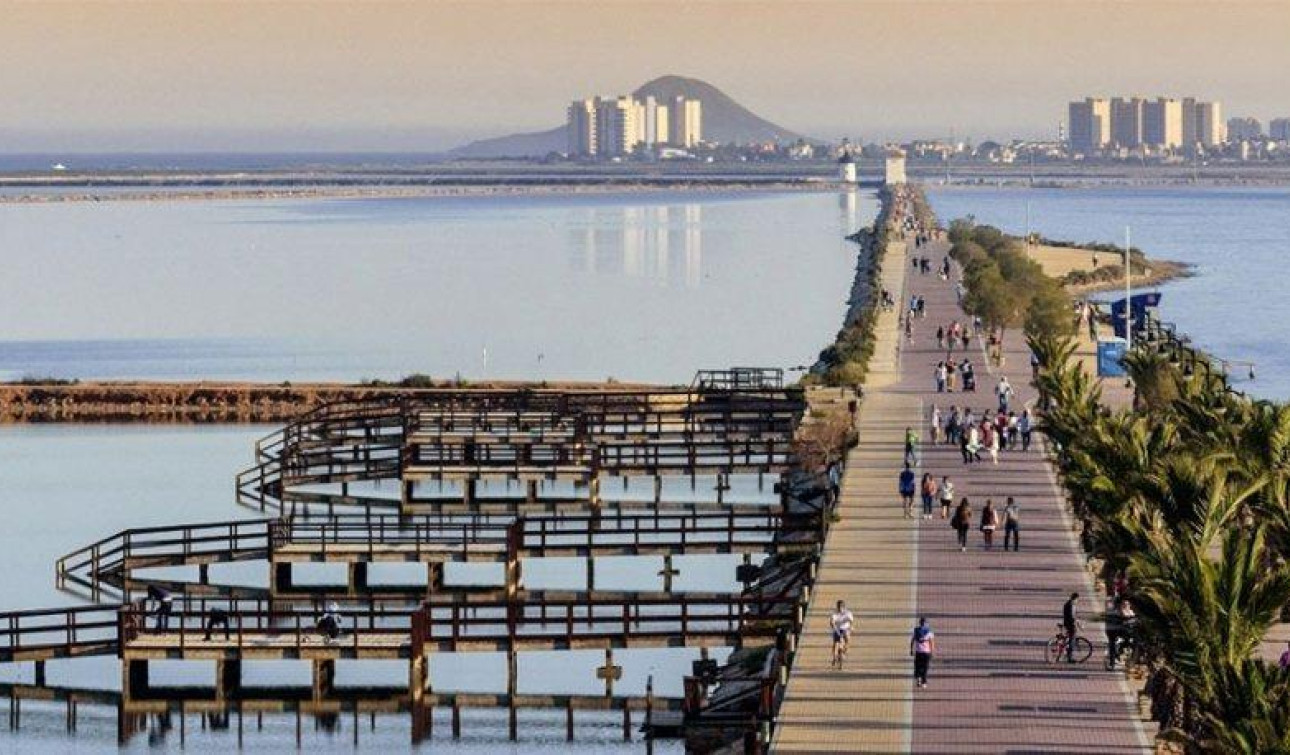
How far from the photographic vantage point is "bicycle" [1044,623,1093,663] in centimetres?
3209

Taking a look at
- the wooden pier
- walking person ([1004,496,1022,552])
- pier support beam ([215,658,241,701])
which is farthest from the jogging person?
the wooden pier

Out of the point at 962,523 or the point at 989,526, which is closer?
the point at 962,523

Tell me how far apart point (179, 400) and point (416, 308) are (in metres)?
51.8

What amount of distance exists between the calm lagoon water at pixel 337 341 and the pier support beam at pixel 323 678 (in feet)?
2.06

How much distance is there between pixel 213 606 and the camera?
42469 millimetres

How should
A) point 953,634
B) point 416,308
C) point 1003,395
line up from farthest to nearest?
point 416,308 → point 1003,395 → point 953,634

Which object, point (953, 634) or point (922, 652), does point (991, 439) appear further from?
point (922, 652)

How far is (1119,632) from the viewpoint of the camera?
31969 mm

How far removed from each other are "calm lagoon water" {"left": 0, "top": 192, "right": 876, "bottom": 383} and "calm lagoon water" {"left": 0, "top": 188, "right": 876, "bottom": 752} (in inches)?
7.9

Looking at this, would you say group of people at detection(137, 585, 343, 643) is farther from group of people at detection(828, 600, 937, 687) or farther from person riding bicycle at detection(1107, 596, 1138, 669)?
person riding bicycle at detection(1107, 596, 1138, 669)

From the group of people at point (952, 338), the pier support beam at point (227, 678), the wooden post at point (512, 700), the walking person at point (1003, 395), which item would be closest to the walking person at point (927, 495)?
the wooden post at point (512, 700)

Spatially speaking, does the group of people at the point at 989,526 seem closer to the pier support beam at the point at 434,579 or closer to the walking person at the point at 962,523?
the walking person at the point at 962,523

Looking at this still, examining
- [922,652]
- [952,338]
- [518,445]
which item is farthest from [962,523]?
[952,338]

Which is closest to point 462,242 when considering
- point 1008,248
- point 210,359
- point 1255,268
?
point 1255,268
